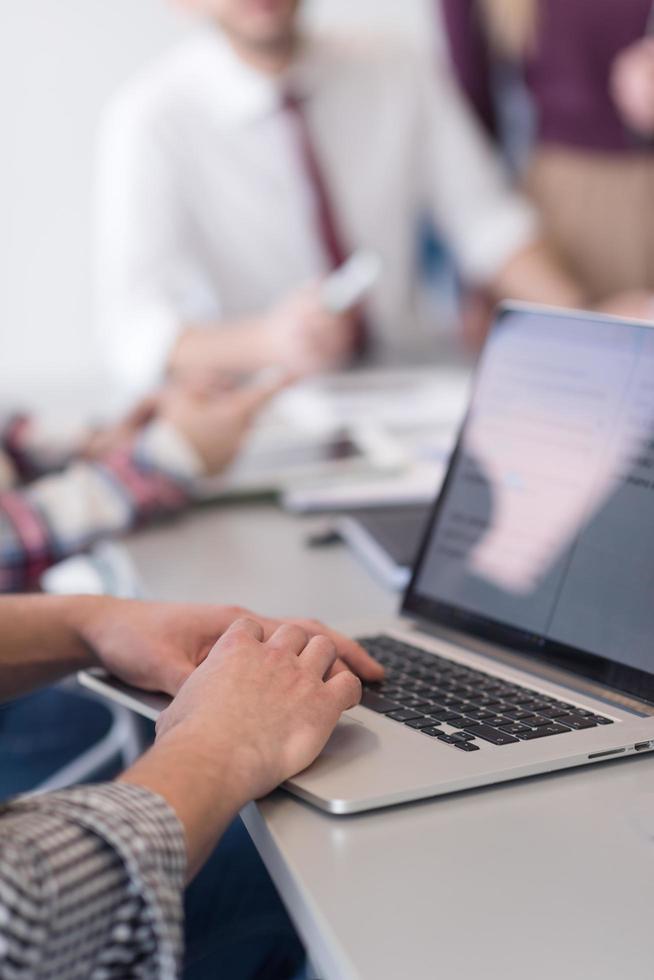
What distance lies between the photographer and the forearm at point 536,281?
2.03 meters

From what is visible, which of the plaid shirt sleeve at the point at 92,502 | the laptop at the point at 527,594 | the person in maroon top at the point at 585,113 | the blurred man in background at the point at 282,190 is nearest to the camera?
the laptop at the point at 527,594

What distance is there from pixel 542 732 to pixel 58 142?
2872 millimetres

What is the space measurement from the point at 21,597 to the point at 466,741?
35 cm

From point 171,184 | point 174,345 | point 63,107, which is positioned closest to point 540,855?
point 174,345

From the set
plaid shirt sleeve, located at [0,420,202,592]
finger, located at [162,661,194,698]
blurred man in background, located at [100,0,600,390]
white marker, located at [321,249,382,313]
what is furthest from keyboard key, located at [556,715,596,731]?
blurred man in background, located at [100,0,600,390]

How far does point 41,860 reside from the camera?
19.5 inches

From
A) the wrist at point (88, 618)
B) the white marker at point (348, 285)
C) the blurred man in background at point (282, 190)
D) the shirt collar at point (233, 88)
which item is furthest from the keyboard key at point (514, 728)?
the shirt collar at point (233, 88)

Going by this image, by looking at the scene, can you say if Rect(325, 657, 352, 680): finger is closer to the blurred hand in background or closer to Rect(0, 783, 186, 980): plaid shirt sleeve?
Rect(0, 783, 186, 980): plaid shirt sleeve

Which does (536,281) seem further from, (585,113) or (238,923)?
(238,923)

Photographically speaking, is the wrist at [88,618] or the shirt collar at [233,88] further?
the shirt collar at [233,88]

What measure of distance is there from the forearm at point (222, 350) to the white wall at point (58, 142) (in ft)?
4.15

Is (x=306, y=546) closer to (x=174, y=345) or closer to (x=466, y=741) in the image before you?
(x=466, y=741)

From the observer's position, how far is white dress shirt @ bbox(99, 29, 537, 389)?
6.61 feet

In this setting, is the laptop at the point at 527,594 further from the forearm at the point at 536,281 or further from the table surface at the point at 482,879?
the forearm at the point at 536,281
